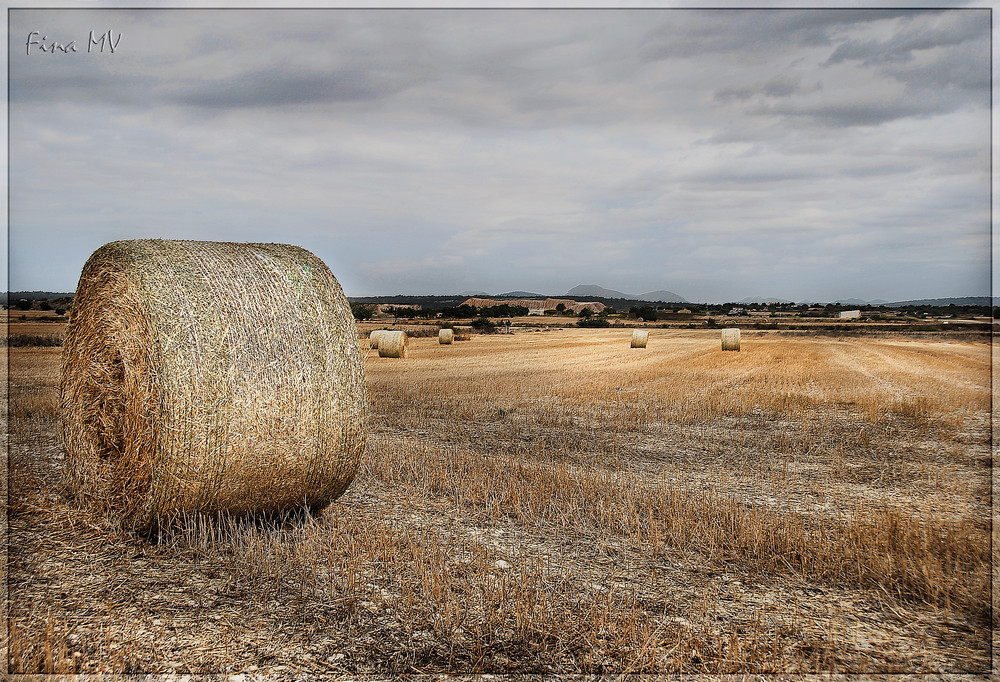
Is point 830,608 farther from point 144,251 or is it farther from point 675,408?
point 675,408

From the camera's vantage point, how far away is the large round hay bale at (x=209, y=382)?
5945 mm

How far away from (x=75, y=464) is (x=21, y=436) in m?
5.21

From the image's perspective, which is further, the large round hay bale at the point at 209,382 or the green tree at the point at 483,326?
the green tree at the point at 483,326

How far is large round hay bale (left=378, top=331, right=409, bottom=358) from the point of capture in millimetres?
26312

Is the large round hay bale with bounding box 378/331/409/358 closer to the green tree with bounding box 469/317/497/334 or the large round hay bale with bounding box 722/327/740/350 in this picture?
the large round hay bale with bounding box 722/327/740/350

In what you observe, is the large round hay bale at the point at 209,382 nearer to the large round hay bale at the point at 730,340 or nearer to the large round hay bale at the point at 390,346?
the large round hay bale at the point at 390,346

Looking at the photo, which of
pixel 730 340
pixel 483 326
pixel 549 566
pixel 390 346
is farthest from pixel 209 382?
pixel 483 326

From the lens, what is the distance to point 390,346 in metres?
26.4

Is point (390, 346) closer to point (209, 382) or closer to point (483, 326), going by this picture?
point (209, 382)

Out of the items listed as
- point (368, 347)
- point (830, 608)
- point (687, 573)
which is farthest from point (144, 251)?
point (368, 347)

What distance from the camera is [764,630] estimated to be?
4699mm

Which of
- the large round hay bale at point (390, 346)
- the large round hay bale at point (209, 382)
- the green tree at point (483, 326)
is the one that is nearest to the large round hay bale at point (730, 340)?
the large round hay bale at point (390, 346)

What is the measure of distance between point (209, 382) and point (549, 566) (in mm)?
3374

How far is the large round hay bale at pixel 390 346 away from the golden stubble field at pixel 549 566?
48.0 ft
